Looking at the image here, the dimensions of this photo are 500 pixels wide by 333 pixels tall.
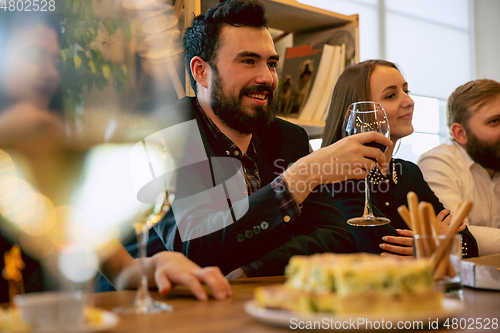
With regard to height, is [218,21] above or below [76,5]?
below

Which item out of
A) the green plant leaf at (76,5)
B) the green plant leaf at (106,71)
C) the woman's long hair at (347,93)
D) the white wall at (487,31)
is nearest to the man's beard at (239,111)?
the woman's long hair at (347,93)

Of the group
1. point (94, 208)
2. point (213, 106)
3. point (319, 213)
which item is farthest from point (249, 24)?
point (94, 208)

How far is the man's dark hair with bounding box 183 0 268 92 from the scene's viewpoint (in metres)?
1.58

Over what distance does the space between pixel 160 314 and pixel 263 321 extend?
154 mm

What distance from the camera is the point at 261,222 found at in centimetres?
108

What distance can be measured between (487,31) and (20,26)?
4.06 m

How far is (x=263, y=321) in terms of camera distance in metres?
0.55

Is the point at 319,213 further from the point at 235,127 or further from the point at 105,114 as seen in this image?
the point at 105,114

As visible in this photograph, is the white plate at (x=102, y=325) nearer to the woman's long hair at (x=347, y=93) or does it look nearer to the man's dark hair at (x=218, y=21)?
the man's dark hair at (x=218, y=21)

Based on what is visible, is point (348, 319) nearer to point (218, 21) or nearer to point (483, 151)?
point (218, 21)

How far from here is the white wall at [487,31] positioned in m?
4.19

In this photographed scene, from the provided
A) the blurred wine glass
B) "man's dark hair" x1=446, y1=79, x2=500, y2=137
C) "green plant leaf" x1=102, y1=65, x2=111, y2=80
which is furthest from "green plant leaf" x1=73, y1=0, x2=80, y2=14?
"man's dark hair" x1=446, y1=79, x2=500, y2=137

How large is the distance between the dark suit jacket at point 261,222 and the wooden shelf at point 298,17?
0.78 metres

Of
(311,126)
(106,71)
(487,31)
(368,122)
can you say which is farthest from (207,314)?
(487,31)
